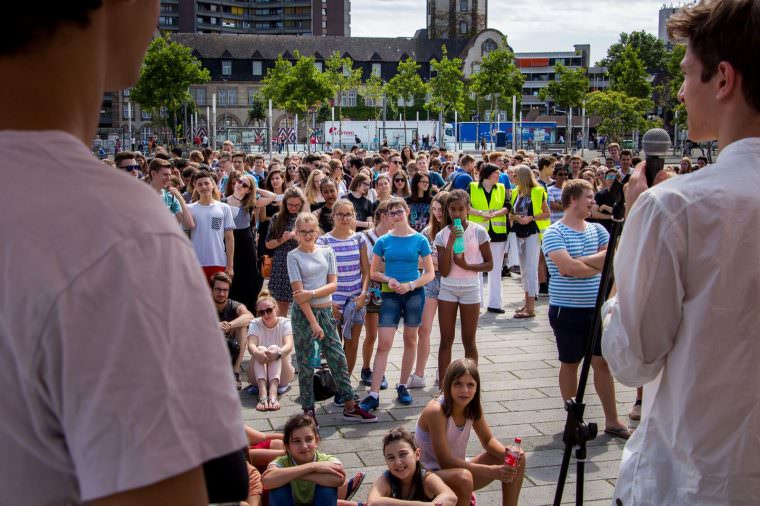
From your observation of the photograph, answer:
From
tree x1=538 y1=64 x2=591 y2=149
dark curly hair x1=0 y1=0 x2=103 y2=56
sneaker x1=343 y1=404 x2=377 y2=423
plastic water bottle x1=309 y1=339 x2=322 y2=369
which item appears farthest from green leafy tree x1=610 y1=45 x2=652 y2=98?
dark curly hair x1=0 y1=0 x2=103 y2=56

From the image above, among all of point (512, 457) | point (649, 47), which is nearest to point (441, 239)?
point (512, 457)

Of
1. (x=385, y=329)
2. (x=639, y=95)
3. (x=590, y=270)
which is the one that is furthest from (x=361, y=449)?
(x=639, y=95)

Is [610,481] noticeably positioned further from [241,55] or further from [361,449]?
[241,55]

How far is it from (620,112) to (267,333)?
44.4 m

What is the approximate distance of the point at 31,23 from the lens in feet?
3.02

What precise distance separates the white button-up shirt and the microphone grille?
0.64 metres

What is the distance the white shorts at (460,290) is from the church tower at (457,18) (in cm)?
11299

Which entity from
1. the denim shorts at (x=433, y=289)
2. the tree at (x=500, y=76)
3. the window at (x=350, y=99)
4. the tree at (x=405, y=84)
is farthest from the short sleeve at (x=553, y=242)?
the window at (x=350, y=99)

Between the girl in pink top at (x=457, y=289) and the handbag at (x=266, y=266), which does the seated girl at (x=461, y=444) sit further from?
the handbag at (x=266, y=266)

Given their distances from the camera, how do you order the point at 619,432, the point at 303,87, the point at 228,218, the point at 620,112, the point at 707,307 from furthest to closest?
1. the point at 303,87
2. the point at 620,112
3. the point at 228,218
4. the point at 619,432
5. the point at 707,307

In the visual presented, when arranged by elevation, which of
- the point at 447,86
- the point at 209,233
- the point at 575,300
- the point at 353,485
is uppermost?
the point at 447,86

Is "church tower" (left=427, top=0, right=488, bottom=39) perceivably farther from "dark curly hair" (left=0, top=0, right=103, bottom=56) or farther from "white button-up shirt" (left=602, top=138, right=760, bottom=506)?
"dark curly hair" (left=0, top=0, right=103, bottom=56)

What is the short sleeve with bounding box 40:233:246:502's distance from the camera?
0.84m

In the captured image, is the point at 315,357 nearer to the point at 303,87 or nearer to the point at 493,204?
the point at 493,204
